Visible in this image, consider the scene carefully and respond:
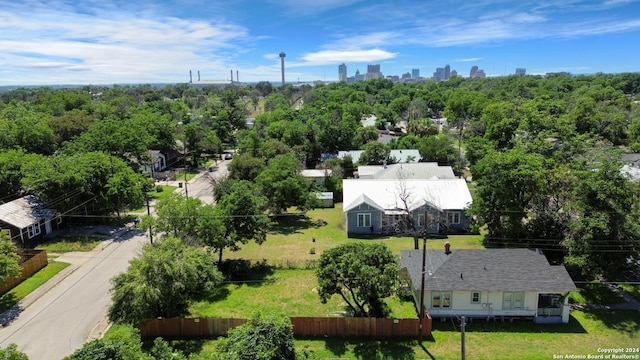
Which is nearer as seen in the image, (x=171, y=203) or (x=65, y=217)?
(x=171, y=203)

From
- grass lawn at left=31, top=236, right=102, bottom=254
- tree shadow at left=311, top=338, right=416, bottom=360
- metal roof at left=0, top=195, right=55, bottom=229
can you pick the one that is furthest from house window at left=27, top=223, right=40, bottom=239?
tree shadow at left=311, top=338, right=416, bottom=360

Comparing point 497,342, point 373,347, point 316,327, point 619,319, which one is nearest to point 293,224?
point 316,327

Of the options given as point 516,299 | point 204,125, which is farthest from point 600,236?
point 204,125

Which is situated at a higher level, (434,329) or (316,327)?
(316,327)

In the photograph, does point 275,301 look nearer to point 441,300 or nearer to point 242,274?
point 242,274

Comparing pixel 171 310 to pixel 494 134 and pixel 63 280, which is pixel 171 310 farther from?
pixel 494 134

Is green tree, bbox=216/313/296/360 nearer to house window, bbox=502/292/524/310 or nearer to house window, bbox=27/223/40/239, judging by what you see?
house window, bbox=502/292/524/310

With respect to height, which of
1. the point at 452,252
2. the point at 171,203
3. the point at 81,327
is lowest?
the point at 81,327
